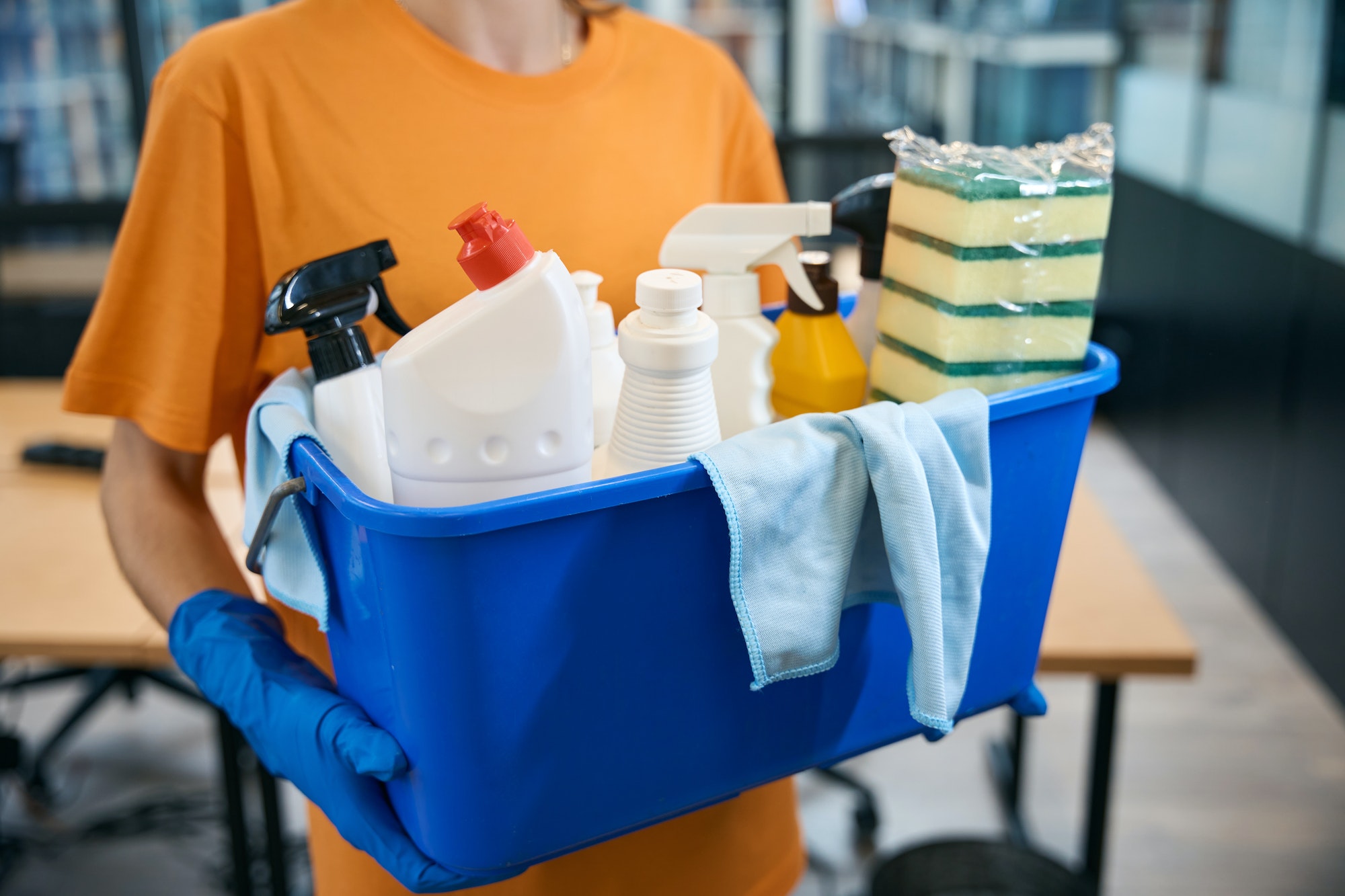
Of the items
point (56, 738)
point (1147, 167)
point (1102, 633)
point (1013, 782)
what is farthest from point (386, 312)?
point (1147, 167)

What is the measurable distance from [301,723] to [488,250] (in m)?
0.31

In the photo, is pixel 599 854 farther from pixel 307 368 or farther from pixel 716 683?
pixel 307 368

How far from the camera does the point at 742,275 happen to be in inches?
24.8

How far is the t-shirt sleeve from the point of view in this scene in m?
0.72

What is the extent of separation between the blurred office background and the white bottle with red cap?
247cm

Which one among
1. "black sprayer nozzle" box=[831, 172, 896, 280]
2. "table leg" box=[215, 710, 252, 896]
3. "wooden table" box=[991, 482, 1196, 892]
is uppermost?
"black sprayer nozzle" box=[831, 172, 896, 280]

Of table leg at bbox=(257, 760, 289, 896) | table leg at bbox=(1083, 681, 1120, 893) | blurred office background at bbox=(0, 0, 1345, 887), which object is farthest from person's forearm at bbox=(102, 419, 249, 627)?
blurred office background at bbox=(0, 0, 1345, 887)

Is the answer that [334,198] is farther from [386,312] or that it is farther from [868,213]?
[868,213]

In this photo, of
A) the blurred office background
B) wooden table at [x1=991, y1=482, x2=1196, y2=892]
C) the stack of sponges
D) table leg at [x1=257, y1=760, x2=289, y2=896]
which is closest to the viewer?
the stack of sponges

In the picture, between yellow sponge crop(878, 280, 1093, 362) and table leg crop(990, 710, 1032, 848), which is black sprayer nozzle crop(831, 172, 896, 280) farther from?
table leg crop(990, 710, 1032, 848)

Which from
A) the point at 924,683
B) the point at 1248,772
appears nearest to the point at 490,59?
the point at 924,683

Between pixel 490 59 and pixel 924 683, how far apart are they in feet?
1.76

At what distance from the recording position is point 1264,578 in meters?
2.85

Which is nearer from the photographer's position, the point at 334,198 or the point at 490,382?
the point at 490,382
